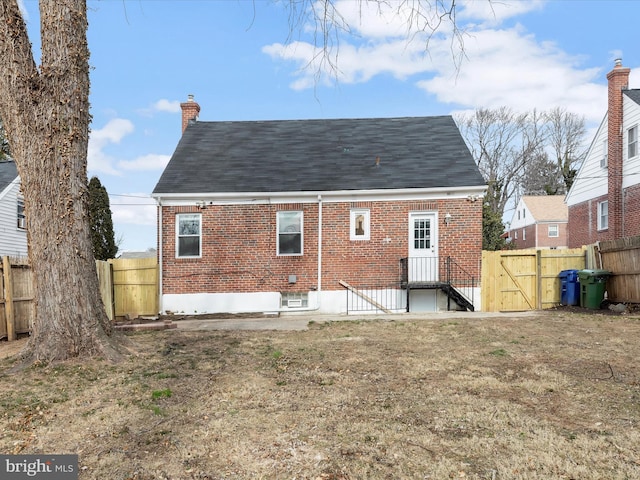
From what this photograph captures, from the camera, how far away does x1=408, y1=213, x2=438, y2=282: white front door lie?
1216 centimetres

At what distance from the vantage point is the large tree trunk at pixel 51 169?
527 centimetres

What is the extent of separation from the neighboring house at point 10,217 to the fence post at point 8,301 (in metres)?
11.7

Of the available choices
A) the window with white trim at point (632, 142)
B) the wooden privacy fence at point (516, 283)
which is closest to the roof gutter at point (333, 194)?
the wooden privacy fence at point (516, 283)

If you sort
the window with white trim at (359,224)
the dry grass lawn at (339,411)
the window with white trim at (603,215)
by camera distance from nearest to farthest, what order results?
the dry grass lawn at (339,411) < the window with white trim at (359,224) < the window with white trim at (603,215)

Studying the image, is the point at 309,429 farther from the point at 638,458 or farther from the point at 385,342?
the point at 385,342

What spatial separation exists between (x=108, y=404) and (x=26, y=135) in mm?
3428

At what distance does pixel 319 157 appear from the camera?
13.8 metres

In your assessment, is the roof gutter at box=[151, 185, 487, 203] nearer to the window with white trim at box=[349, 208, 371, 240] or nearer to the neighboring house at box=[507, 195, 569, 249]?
the window with white trim at box=[349, 208, 371, 240]

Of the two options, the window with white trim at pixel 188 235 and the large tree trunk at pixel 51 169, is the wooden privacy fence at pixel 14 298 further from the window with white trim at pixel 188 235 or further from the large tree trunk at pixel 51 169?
the window with white trim at pixel 188 235

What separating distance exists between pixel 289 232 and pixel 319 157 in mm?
2807

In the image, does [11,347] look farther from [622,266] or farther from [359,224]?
[622,266]

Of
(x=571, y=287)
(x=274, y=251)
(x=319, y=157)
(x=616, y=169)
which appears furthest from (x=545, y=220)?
(x=274, y=251)

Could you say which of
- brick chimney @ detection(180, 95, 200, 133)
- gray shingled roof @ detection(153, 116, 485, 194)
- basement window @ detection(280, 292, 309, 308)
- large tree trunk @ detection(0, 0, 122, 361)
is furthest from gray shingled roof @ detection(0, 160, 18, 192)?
large tree trunk @ detection(0, 0, 122, 361)

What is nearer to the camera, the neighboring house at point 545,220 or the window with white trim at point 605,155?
the window with white trim at point 605,155
